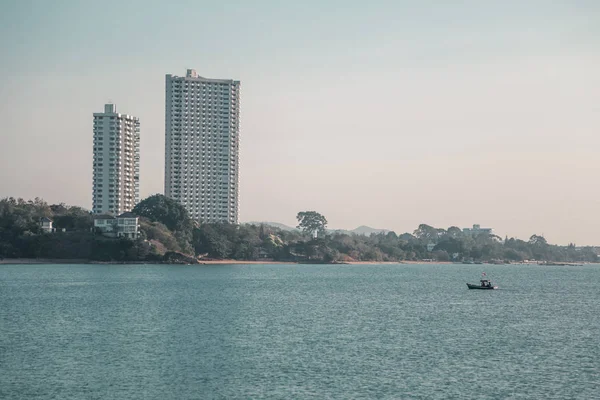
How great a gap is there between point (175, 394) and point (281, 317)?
4756 centimetres

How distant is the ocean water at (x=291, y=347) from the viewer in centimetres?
5591

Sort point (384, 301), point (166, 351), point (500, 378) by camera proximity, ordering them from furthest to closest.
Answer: point (384, 301) < point (166, 351) < point (500, 378)

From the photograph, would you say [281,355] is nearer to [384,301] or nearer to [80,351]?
[80,351]

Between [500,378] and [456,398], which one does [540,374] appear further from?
[456,398]

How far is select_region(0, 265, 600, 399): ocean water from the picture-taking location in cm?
5591

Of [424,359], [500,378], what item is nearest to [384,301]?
[424,359]

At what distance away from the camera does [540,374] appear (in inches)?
2438

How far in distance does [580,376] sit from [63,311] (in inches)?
2740

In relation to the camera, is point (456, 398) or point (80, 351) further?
point (80, 351)

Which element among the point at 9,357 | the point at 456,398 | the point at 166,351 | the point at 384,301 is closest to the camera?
the point at 456,398

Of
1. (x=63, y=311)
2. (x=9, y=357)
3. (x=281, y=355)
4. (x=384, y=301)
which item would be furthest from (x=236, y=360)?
(x=384, y=301)

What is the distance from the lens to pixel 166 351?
70.9 metres

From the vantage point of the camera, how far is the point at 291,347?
7412 centimetres

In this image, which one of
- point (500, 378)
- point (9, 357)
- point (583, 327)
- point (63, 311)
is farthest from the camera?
point (63, 311)
